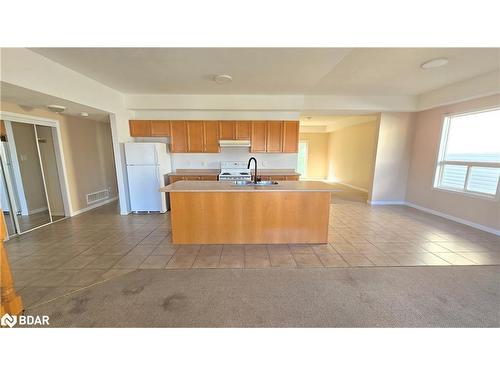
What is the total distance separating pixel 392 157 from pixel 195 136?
502 centimetres

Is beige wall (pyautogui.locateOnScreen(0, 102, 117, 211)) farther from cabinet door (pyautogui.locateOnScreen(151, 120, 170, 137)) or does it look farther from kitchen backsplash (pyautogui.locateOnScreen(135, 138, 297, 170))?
kitchen backsplash (pyautogui.locateOnScreen(135, 138, 297, 170))

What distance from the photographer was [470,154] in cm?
369

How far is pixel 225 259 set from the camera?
2439 millimetres

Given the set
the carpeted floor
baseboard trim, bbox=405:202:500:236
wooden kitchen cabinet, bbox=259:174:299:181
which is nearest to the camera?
the carpeted floor

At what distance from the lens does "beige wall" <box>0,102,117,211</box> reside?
4.09m

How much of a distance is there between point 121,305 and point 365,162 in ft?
24.4

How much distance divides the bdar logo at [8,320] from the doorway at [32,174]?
2.65 meters

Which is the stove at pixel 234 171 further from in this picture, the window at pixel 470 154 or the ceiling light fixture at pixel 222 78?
the window at pixel 470 154

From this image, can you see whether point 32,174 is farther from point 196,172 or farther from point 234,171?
point 234,171

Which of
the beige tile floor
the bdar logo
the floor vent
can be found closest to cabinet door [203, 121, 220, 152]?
the beige tile floor

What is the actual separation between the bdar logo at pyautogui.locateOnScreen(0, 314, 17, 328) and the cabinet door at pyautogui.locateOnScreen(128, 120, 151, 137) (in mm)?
3821

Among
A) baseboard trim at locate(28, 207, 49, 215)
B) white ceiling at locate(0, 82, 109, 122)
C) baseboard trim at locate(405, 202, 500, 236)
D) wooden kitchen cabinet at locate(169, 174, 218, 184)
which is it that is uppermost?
white ceiling at locate(0, 82, 109, 122)

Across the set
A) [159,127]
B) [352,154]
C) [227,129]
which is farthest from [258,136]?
[352,154]
